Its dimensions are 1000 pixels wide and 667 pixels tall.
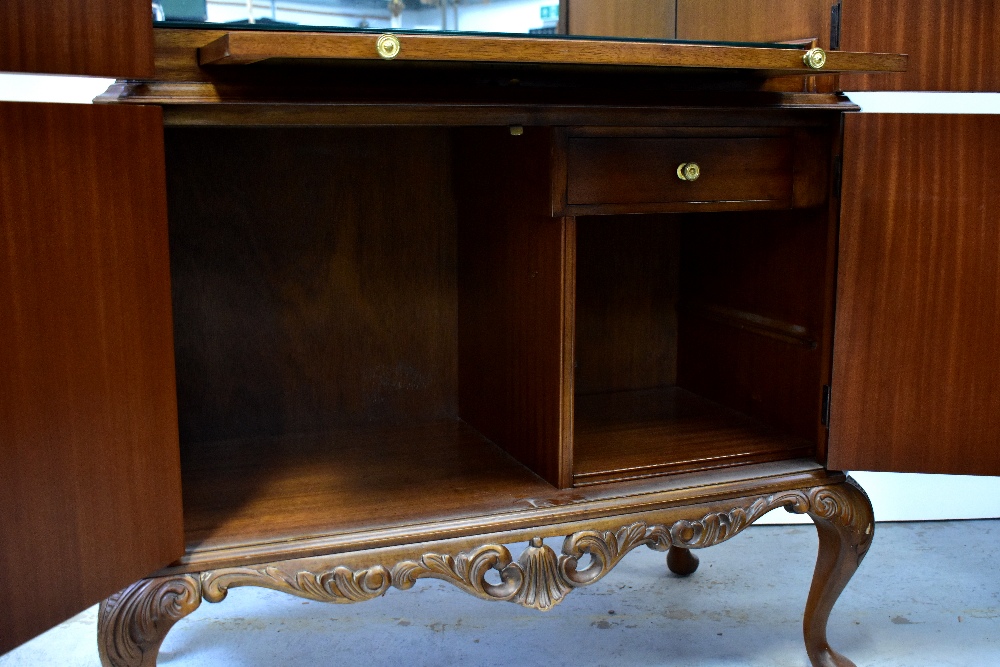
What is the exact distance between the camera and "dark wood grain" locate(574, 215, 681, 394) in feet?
6.04

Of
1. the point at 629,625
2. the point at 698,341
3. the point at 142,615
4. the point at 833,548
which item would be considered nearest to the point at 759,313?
the point at 698,341

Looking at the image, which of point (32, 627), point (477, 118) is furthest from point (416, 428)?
point (32, 627)

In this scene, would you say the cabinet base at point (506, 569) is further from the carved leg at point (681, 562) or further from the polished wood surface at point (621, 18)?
the polished wood surface at point (621, 18)

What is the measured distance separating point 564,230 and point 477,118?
18 cm

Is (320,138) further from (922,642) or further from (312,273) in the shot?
(922,642)

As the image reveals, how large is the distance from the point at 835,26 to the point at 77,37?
0.92 m

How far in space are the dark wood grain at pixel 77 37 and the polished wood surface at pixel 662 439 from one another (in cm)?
75

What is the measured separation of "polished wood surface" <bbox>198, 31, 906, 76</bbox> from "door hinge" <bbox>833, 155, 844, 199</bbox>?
181mm

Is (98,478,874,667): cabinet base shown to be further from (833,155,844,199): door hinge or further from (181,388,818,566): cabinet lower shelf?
(833,155,844,199): door hinge

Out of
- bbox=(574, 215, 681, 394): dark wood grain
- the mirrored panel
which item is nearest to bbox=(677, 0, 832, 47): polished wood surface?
the mirrored panel

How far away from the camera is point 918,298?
1.41m

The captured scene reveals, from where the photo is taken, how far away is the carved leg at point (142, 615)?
1205mm

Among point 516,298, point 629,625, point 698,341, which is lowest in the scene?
point 629,625

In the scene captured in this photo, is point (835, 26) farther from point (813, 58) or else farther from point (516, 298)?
point (516, 298)
